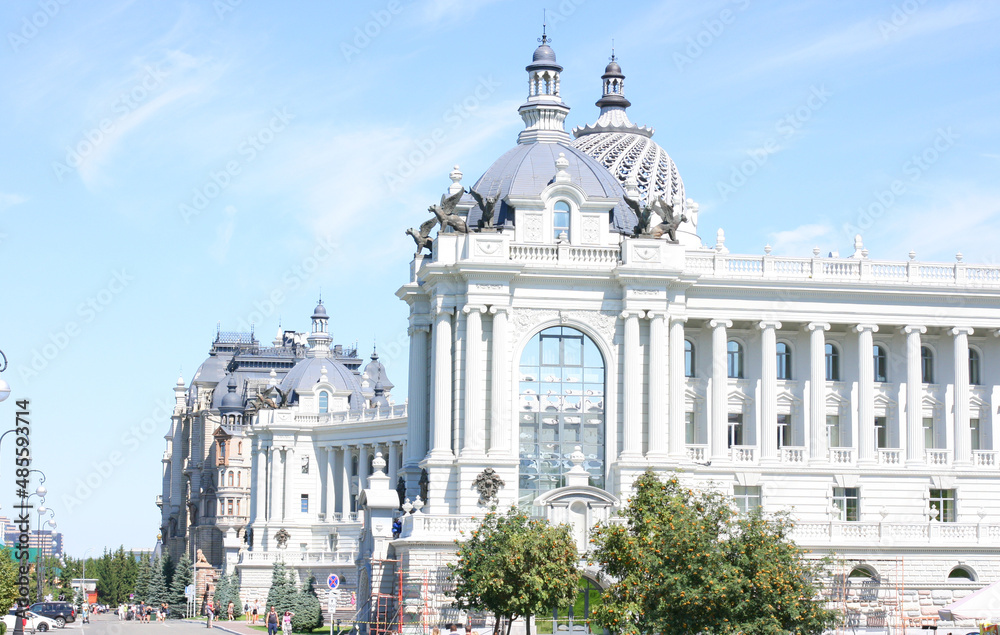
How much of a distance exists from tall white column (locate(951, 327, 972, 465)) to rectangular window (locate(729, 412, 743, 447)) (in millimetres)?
10297

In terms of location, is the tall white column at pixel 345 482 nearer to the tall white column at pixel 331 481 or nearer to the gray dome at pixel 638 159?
the tall white column at pixel 331 481

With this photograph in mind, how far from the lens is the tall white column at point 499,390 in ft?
242

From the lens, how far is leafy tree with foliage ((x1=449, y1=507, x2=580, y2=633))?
5844 cm

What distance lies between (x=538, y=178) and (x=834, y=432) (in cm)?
1906

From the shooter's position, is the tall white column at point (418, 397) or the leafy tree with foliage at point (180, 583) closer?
the tall white column at point (418, 397)

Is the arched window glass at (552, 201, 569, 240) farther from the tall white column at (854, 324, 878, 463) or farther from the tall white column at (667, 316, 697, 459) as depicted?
the tall white column at (854, 324, 878, 463)

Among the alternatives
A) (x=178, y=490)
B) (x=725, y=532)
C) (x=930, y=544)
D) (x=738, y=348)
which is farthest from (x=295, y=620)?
(x=178, y=490)

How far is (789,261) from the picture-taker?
8038cm

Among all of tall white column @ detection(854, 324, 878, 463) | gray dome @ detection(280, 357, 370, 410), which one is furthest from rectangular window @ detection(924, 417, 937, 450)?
gray dome @ detection(280, 357, 370, 410)

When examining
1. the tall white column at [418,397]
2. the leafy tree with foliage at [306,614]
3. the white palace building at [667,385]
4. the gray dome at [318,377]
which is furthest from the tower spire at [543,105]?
the gray dome at [318,377]

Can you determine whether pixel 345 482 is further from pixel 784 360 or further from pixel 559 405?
pixel 559 405

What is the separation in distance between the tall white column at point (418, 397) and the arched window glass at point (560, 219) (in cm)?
772

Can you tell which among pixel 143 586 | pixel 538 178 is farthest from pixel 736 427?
pixel 143 586

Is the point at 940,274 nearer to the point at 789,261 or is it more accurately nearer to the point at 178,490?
the point at 789,261
